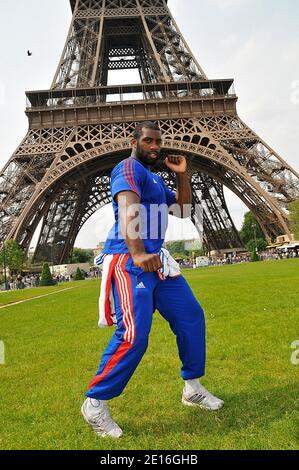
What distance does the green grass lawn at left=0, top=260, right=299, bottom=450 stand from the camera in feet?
8.89

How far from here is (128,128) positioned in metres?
31.8

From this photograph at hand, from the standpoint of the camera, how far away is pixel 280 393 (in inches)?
132

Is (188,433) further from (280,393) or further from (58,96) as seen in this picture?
(58,96)

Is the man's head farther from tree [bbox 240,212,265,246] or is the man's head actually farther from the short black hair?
tree [bbox 240,212,265,246]

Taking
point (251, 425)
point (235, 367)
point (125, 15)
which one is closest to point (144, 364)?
point (235, 367)

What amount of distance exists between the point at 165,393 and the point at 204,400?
52cm

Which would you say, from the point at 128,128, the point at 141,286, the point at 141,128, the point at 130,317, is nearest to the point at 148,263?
the point at 141,286

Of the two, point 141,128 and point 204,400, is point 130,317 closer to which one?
point 204,400

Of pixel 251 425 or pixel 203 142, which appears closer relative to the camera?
pixel 251 425

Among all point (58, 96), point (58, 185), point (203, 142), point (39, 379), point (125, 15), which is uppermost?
point (125, 15)

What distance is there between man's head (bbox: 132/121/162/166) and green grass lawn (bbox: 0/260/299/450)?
75.3 inches

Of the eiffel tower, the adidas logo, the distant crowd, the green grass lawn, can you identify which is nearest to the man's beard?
the adidas logo
